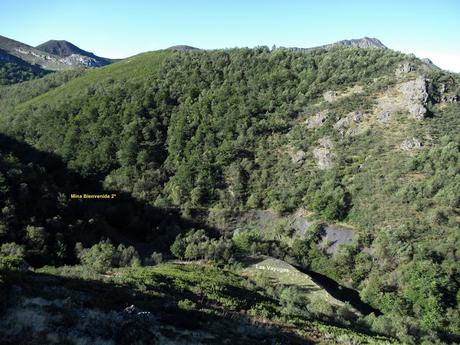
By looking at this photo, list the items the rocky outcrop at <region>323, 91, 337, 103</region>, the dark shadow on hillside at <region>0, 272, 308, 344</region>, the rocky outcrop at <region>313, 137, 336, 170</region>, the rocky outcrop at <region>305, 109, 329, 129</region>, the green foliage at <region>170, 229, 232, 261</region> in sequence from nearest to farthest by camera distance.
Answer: the dark shadow on hillside at <region>0, 272, 308, 344</region>, the green foliage at <region>170, 229, 232, 261</region>, the rocky outcrop at <region>313, 137, 336, 170</region>, the rocky outcrop at <region>305, 109, 329, 129</region>, the rocky outcrop at <region>323, 91, 337, 103</region>

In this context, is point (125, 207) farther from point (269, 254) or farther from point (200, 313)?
point (200, 313)

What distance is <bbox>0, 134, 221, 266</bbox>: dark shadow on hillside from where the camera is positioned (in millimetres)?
51969

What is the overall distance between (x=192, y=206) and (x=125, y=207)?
1287 centimetres

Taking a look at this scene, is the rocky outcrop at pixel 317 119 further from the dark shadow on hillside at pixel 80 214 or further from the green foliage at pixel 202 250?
the green foliage at pixel 202 250

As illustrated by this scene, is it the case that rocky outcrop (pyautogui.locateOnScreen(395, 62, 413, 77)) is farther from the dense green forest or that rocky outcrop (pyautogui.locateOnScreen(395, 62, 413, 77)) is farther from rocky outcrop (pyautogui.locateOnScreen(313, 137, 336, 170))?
rocky outcrop (pyautogui.locateOnScreen(313, 137, 336, 170))

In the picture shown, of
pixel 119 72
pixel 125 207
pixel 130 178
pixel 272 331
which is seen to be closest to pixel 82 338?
pixel 272 331

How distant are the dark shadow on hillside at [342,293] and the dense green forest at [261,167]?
1178 mm

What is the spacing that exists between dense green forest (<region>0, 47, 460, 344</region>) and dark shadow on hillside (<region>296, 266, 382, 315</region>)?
1.18 metres

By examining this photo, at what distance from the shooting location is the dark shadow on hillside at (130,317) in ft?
45.8

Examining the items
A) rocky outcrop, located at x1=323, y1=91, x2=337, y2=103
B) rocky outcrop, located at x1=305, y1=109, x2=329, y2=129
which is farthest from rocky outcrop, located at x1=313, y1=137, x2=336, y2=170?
rocky outcrop, located at x1=323, y1=91, x2=337, y2=103

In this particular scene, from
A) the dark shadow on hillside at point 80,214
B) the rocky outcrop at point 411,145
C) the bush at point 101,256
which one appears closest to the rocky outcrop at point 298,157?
the rocky outcrop at point 411,145

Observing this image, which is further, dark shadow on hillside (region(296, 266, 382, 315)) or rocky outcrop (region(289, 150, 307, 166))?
rocky outcrop (region(289, 150, 307, 166))

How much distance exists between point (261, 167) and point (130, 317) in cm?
6524

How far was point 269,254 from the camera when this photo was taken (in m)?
61.9
